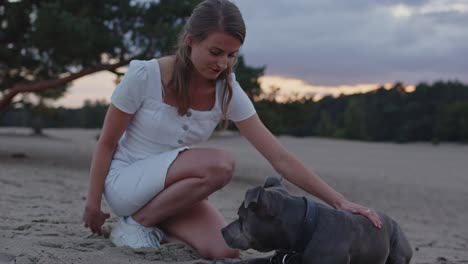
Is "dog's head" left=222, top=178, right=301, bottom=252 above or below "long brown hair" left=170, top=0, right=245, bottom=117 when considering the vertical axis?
below

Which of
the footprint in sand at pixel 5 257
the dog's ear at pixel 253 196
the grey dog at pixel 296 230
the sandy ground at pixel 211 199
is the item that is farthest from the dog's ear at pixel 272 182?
the footprint in sand at pixel 5 257

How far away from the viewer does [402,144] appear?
2934cm

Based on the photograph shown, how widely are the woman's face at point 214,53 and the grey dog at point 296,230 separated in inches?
29.8

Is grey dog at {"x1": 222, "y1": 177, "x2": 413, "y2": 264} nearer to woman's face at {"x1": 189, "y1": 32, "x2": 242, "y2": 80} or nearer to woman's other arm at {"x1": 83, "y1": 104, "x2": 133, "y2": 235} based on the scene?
woman's face at {"x1": 189, "y1": 32, "x2": 242, "y2": 80}

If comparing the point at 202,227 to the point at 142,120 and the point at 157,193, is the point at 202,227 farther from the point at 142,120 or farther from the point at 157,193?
the point at 142,120

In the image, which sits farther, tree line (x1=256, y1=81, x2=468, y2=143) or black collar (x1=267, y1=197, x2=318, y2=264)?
tree line (x1=256, y1=81, x2=468, y2=143)

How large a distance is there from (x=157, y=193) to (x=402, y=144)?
27.0 metres

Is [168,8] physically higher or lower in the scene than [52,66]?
higher

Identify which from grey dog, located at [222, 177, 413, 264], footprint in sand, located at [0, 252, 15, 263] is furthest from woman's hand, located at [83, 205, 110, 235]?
grey dog, located at [222, 177, 413, 264]

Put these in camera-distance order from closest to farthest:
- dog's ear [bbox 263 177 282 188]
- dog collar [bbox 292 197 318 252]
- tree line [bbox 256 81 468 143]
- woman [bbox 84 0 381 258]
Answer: dog collar [bbox 292 197 318 252], dog's ear [bbox 263 177 282 188], woman [bbox 84 0 381 258], tree line [bbox 256 81 468 143]

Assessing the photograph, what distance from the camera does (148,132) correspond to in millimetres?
3814

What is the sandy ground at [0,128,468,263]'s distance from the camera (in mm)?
3553

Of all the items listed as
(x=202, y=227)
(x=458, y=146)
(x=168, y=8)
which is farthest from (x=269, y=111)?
(x=458, y=146)

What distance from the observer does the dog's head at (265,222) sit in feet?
9.70
